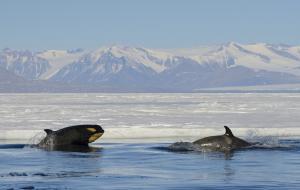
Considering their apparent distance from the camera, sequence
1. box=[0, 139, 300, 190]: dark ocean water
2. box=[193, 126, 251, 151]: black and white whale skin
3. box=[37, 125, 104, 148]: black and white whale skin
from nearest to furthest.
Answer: box=[0, 139, 300, 190]: dark ocean water → box=[193, 126, 251, 151]: black and white whale skin → box=[37, 125, 104, 148]: black and white whale skin

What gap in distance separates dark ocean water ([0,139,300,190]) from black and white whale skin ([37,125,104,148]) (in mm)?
424

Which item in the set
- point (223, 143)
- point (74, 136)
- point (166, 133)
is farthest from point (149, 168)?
point (166, 133)

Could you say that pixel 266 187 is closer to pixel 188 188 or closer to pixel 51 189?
pixel 188 188

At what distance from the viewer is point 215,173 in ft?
50.6

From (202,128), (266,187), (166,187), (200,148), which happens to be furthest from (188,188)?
(202,128)

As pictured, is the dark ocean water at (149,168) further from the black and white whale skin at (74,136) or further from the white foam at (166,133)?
the white foam at (166,133)

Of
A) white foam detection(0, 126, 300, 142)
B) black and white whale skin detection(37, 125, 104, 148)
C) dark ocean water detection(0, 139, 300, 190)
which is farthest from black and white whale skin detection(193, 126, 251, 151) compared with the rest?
white foam detection(0, 126, 300, 142)

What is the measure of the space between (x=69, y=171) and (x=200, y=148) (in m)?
6.44

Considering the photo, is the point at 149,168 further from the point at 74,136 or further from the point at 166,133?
the point at 166,133

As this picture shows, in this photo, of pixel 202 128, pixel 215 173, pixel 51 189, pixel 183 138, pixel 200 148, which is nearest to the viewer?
pixel 51 189

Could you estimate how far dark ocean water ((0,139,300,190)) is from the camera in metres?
13.7

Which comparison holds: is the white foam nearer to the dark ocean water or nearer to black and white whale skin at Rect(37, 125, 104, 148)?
black and white whale skin at Rect(37, 125, 104, 148)

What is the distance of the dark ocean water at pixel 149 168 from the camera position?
1371 cm

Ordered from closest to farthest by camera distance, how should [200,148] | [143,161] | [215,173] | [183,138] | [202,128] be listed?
[215,173] → [143,161] → [200,148] → [183,138] → [202,128]
